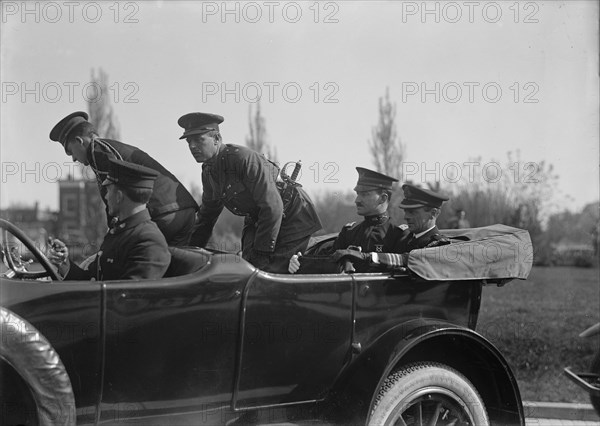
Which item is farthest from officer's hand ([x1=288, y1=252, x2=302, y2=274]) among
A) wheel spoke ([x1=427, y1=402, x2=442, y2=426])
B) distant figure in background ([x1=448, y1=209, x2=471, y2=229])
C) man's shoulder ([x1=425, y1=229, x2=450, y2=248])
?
distant figure in background ([x1=448, y1=209, x2=471, y2=229])

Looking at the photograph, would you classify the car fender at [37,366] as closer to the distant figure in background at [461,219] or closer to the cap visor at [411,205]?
the cap visor at [411,205]

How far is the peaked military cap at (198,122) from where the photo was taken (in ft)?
11.3

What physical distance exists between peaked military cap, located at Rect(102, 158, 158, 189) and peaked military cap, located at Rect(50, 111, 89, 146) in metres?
0.46

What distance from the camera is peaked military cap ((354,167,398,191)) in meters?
3.84

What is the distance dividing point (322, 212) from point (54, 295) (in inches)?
81.6

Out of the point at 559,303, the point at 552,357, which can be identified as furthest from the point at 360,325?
the point at 559,303

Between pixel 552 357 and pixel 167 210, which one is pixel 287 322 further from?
pixel 552 357

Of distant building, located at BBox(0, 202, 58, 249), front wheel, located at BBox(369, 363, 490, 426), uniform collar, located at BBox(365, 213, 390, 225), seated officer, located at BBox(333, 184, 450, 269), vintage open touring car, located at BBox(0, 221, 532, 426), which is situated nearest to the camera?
vintage open touring car, located at BBox(0, 221, 532, 426)

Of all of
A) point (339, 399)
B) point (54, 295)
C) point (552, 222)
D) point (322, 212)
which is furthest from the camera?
point (552, 222)

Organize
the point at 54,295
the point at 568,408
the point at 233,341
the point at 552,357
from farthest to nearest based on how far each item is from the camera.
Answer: the point at 552,357
the point at 568,408
the point at 233,341
the point at 54,295

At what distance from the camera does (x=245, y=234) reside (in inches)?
143

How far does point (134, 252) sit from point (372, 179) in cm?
152

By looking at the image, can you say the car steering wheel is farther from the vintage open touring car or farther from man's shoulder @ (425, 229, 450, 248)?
man's shoulder @ (425, 229, 450, 248)

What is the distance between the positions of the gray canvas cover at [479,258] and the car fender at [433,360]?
0.83 ft
